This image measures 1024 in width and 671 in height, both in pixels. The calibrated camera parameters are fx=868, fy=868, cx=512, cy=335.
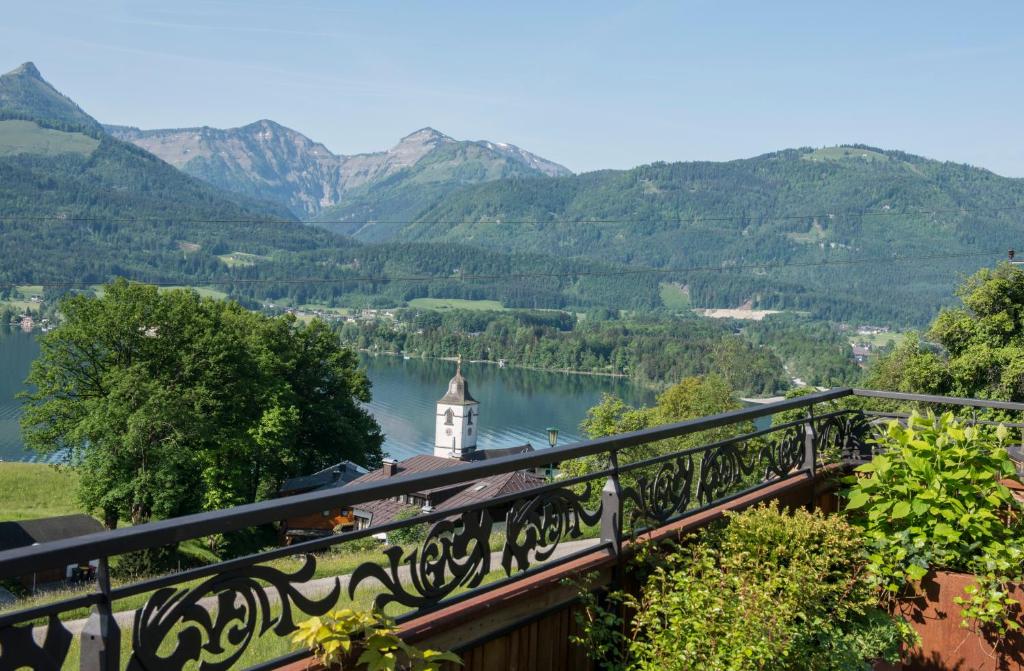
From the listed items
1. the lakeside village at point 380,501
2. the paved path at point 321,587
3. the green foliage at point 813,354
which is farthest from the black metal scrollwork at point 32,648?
the green foliage at point 813,354

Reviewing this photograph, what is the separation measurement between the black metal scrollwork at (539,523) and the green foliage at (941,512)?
1884mm

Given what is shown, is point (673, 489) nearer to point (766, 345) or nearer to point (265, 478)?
point (265, 478)

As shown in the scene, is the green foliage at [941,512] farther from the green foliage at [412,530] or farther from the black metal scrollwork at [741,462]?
the green foliage at [412,530]

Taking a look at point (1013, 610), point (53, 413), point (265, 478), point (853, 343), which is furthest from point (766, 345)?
point (1013, 610)

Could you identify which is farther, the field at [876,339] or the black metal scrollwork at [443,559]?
the field at [876,339]

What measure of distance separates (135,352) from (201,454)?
4.06 metres

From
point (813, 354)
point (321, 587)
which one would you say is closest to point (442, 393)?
point (813, 354)

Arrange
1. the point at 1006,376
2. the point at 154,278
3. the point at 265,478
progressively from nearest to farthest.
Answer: the point at 1006,376 → the point at 265,478 → the point at 154,278

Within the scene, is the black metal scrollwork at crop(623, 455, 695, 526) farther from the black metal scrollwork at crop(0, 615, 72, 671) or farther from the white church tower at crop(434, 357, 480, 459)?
the white church tower at crop(434, 357, 480, 459)

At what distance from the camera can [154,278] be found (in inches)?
7702

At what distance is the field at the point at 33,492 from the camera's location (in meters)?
36.1

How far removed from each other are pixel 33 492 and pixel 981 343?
39062 mm

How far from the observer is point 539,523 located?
3.35 meters

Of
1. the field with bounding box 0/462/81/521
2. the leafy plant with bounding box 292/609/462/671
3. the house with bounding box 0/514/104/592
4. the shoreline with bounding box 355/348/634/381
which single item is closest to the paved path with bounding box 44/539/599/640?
the leafy plant with bounding box 292/609/462/671
